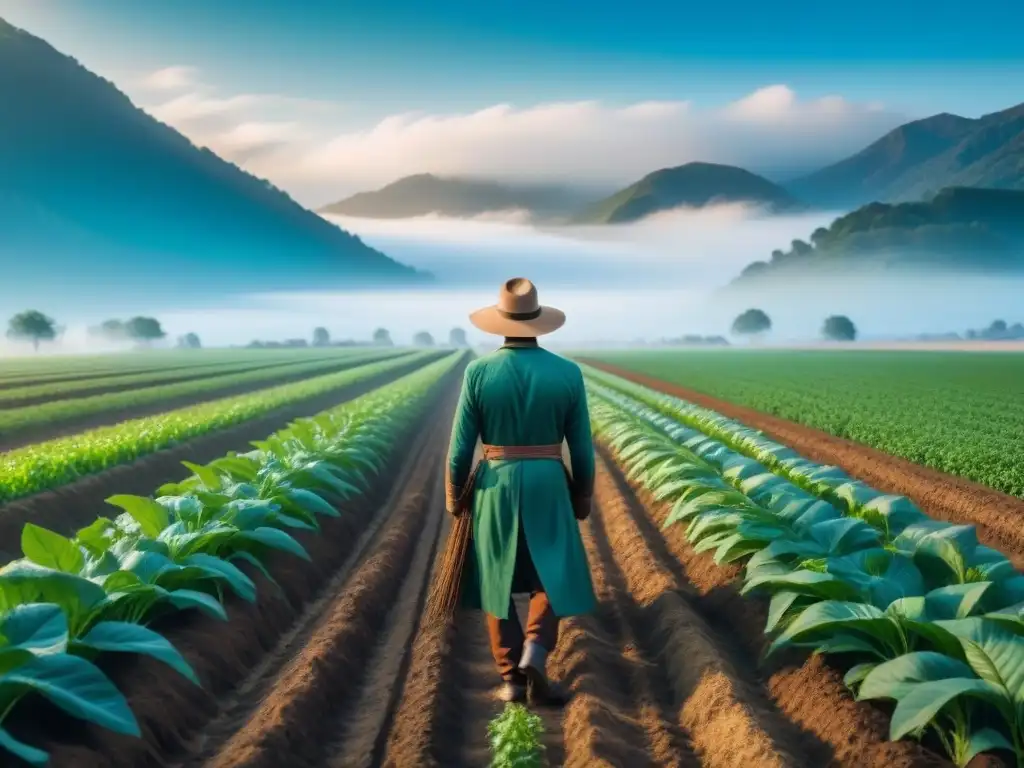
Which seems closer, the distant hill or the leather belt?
the leather belt

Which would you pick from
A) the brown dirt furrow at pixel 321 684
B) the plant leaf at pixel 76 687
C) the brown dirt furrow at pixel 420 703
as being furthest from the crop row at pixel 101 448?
the plant leaf at pixel 76 687

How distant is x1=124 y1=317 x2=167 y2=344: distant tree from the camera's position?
486 feet

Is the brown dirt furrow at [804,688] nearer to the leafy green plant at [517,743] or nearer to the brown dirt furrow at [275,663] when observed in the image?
the leafy green plant at [517,743]

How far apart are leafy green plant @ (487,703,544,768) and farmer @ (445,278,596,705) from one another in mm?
482

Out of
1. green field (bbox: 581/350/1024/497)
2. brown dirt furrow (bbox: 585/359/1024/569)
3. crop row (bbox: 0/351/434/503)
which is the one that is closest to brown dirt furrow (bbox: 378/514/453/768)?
brown dirt furrow (bbox: 585/359/1024/569)

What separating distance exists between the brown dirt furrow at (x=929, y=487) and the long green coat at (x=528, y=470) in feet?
19.5

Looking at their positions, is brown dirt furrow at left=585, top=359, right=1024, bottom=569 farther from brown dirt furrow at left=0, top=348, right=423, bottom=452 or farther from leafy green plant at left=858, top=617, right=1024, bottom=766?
brown dirt furrow at left=0, top=348, right=423, bottom=452

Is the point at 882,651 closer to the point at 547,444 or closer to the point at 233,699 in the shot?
the point at 547,444

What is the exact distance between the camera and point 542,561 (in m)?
5.30

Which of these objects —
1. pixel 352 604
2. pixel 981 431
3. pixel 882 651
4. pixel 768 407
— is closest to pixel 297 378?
pixel 768 407

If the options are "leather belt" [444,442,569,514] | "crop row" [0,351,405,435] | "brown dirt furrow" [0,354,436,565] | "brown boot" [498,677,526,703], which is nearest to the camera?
"leather belt" [444,442,569,514]

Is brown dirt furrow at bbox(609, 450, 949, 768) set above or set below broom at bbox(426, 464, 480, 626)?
below

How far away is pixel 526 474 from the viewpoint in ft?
17.5

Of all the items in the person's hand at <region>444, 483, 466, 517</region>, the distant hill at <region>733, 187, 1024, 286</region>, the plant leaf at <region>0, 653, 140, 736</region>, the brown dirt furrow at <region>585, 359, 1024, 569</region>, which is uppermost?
the distant hill at <region>733, 187, 1024, 286</region>
